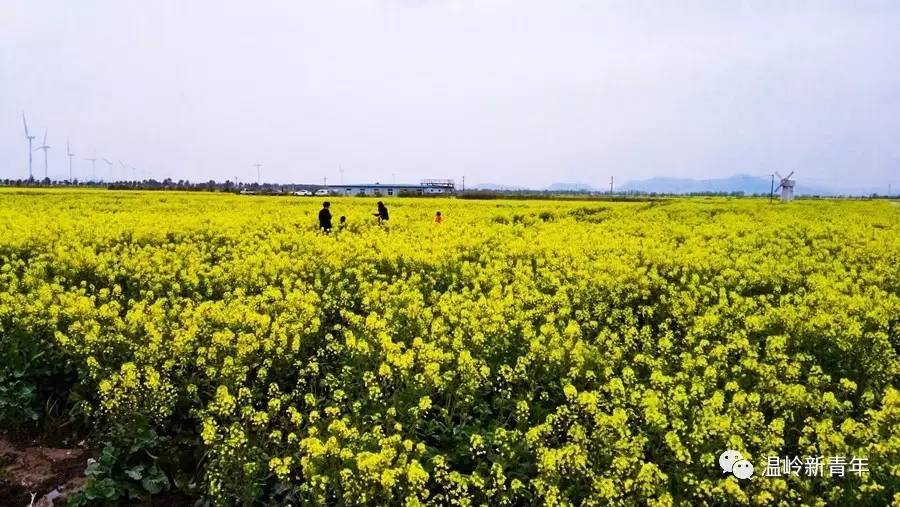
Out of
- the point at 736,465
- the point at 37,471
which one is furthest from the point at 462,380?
the point at 37,471

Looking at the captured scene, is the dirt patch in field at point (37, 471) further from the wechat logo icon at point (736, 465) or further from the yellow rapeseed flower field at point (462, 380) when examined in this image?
the wechat logo icon at point (736, 465)

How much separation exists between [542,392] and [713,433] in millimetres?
1732

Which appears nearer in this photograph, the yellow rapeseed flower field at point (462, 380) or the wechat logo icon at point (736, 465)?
the wechat logo icon at point (736, 465)

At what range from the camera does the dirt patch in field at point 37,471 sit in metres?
5.56

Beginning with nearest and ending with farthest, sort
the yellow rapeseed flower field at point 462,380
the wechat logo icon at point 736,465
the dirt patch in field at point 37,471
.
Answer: the wechat logo icon at point 736,465, the yellow rapeseed flower field at point 462,380, the dirt patch in field at point 37,471

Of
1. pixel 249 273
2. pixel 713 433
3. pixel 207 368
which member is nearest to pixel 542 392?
pixel 713 433

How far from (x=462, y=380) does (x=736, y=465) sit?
94.6 inches

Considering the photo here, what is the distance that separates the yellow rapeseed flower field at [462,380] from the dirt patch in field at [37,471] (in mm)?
392

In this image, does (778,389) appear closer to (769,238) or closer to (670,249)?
(670,249)

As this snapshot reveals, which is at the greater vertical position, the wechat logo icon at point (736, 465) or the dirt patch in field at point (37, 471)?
the wechat logo icon at point (736, 465)

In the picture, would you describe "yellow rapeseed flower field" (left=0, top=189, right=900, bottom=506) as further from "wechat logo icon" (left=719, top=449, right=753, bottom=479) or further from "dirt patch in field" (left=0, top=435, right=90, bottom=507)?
"dirt patch in field" (left=0, top=435, right=90, bottom=507)

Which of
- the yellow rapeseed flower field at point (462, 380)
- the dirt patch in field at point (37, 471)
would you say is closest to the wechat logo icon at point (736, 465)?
the yellow rapeseed flower field at point (462, 380)

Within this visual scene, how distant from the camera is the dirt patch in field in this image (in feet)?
18.2

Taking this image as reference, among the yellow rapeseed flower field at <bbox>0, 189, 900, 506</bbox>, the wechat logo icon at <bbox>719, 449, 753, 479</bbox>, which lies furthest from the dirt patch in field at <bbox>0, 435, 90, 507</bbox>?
the wechat logo icon at <bbox>719, 449, 753, 479</bbox>
